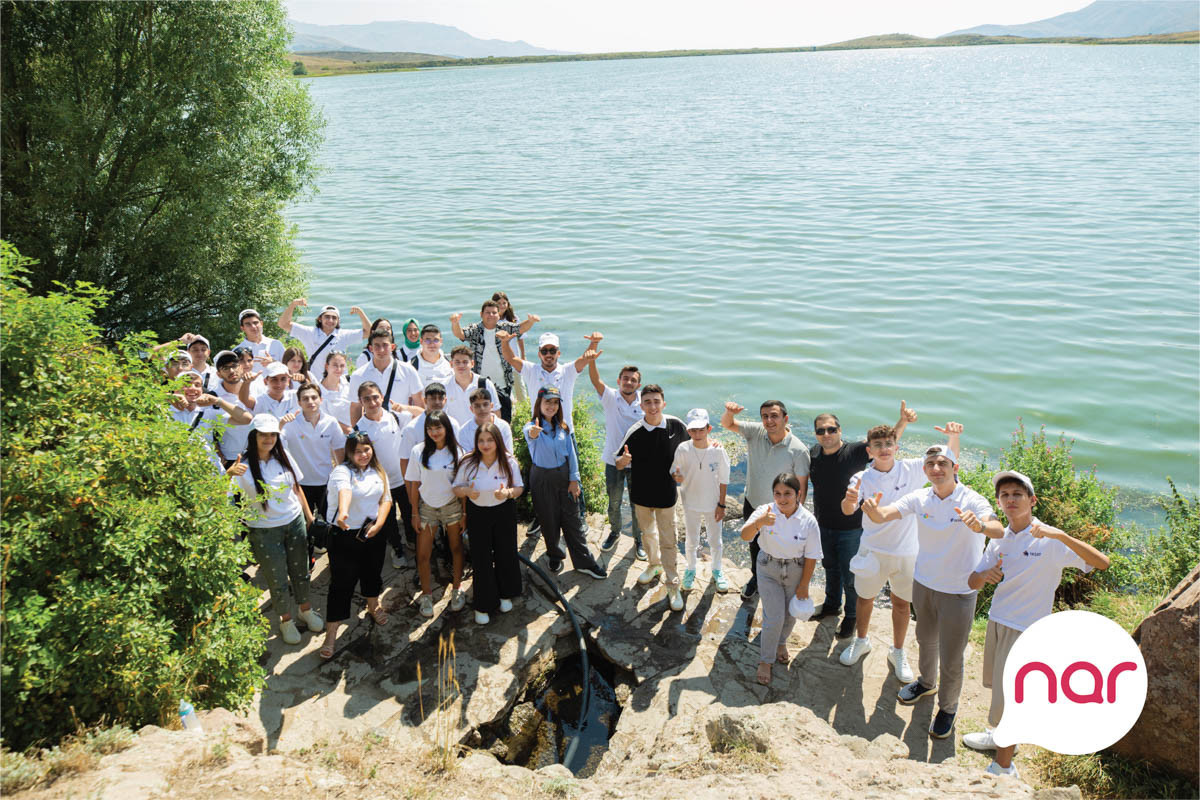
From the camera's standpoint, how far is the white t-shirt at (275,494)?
7.01m

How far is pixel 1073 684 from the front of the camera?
5.14m

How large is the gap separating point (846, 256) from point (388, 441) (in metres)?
18.9

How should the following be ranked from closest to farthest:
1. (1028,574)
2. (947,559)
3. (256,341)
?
(1028,574) < (947,559) < (256,341)

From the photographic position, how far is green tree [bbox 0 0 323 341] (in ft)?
45.0

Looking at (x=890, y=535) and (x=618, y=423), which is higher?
(x=618, y=423)

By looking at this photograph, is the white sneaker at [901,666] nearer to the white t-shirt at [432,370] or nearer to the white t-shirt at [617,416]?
the white t-shirt at [617,416]

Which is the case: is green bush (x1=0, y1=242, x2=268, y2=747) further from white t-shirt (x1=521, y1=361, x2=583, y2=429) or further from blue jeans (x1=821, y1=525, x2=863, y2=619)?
blue jeans (x1=821, y1=525, x2=863, y2=619)

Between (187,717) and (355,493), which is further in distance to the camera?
(355,493)

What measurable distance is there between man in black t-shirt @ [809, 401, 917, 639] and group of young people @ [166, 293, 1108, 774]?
0.02 metres

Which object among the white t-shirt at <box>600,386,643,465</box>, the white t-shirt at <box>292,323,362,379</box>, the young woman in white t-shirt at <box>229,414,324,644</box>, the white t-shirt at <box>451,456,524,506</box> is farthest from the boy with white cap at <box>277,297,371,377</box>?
the white t-shirt at <box>600,386,643,465</box>

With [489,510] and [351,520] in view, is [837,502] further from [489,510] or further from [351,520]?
[351,520]

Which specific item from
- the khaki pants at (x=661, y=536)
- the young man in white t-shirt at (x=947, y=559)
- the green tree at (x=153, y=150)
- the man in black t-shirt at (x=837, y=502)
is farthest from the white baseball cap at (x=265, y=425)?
the green tree at (x=153, y=150)

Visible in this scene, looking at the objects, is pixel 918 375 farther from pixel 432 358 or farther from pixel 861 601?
pixel 432 358

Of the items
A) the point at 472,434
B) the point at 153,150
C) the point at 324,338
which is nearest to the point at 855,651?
the point at 472,434
